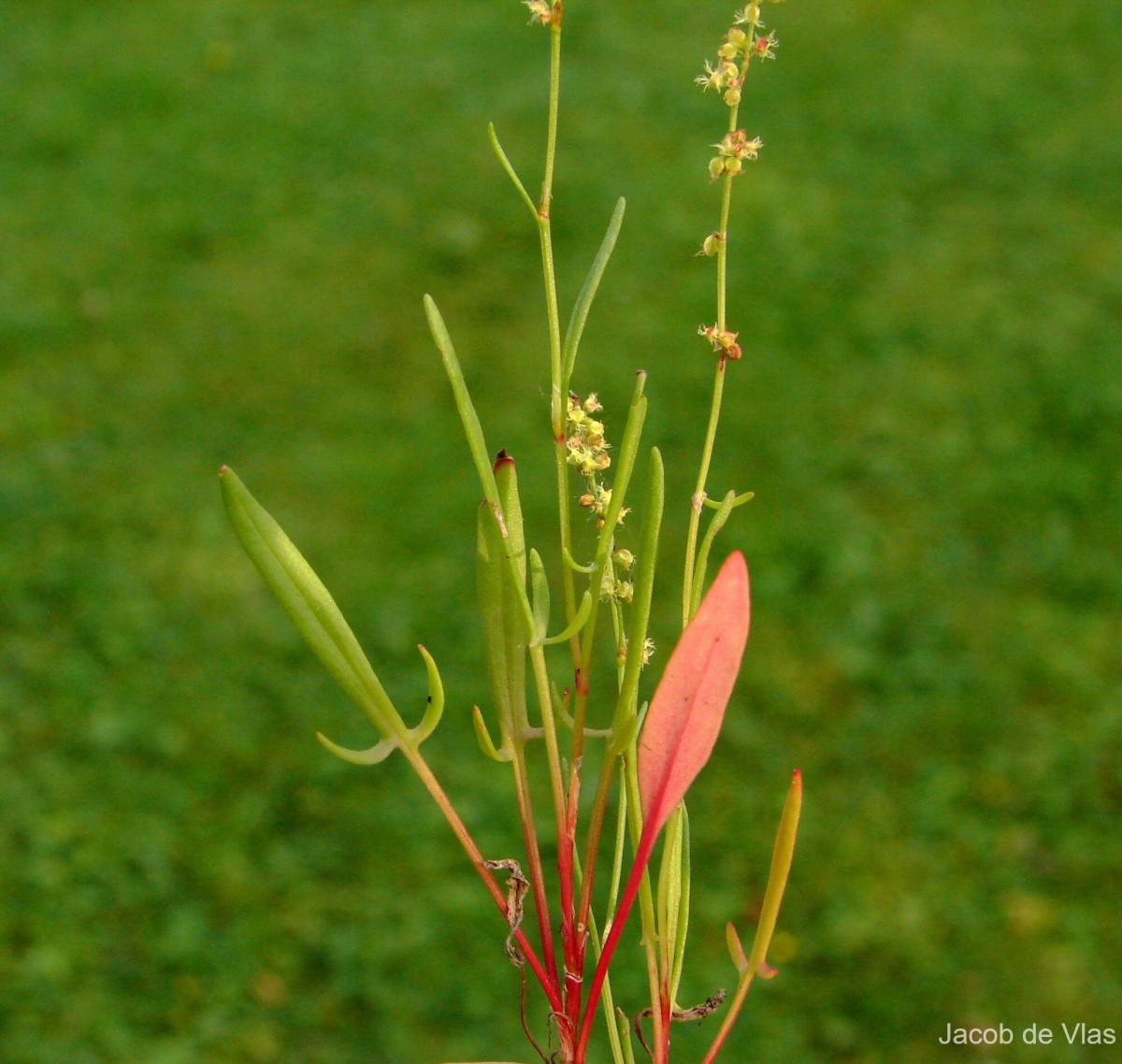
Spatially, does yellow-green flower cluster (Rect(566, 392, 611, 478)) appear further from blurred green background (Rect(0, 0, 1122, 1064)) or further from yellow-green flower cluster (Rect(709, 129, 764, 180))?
blurred green background (Rect(0, 0, 1122, 1064))

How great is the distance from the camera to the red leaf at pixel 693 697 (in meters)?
0.54

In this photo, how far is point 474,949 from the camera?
226 cm

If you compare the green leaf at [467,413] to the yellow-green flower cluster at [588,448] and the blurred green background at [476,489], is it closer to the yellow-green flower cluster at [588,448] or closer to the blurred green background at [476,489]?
the yellow-green flower cluster at [588,448]

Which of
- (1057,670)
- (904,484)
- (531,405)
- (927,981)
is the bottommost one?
(927,981)

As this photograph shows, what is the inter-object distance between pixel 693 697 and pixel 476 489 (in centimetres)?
253

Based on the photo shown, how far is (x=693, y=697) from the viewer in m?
0.55

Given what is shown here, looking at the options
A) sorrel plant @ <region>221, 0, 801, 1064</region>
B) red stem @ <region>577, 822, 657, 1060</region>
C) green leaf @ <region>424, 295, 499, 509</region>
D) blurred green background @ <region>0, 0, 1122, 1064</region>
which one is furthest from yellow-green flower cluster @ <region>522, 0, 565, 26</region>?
blurred green background @ <region>0, 0, 1122, 1064</region>

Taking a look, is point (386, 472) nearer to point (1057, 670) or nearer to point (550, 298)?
point (1057, 670)

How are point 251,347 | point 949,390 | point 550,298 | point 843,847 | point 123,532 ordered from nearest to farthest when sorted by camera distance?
point 550,298
point 843,847
point 123,532
point 949,390
point 251,347

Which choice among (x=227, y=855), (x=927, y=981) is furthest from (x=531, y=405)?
(x=927, y=981)

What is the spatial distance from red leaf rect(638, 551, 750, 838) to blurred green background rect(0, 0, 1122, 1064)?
1.70 meters

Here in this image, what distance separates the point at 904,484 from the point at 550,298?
256cm

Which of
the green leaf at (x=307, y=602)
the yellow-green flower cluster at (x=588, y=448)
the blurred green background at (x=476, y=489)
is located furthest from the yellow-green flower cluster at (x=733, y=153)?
the blurred green background at (x=476, y=489)

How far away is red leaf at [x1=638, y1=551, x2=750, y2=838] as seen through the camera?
541 millimetres
